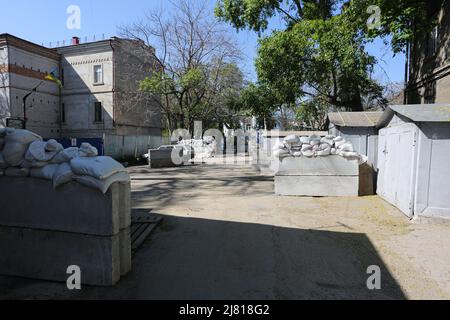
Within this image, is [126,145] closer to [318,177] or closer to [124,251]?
[318,177]

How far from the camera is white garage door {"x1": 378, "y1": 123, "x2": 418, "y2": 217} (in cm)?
632

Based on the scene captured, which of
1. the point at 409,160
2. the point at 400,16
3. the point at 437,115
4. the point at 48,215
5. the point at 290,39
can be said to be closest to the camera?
the point at 48,215

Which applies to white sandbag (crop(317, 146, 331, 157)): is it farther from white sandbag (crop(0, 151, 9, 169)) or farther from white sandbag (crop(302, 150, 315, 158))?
white sandbag (crop(0, 151, 9, 169))

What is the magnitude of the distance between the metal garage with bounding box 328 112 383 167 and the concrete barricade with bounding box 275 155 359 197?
1.68 meters

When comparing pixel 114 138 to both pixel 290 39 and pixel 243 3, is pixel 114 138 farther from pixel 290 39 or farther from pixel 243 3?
pixel 290 39

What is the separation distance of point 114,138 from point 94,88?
7118 mm

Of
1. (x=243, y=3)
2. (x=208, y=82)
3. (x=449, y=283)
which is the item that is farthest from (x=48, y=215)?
(x=208, y=82)

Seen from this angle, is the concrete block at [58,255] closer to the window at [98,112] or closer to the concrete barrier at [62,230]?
the concrete barrier at [62,230]

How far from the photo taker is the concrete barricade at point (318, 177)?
28.1 ft

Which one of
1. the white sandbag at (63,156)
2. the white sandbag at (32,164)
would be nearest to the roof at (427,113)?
the white sandbag at (63,156)

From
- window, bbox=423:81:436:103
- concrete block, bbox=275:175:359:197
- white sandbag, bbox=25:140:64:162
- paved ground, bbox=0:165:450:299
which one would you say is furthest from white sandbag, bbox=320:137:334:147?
white sandbag, bbox=25:140:64:162

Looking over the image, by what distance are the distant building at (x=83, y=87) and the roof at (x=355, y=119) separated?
59.1 feet

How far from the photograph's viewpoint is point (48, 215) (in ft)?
12.1
